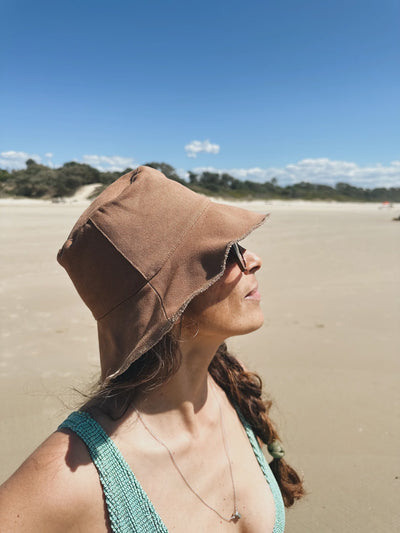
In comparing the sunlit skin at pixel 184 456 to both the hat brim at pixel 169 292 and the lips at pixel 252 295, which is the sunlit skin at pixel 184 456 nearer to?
the lips at pixel 252 295

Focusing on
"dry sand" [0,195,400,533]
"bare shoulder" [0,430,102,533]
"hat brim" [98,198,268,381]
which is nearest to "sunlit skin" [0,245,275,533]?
"bare shoulder" [0,430,102,533]

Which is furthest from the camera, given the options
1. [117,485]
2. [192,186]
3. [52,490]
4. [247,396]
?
[192,186]

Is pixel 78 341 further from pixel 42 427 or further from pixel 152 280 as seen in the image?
pixel 152 280

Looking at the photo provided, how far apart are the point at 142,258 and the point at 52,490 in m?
0.61

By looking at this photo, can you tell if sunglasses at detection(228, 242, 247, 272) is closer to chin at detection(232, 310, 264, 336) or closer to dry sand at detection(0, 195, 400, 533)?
chin at detection(232, 310, 264, 336)

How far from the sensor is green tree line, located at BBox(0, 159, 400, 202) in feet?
102

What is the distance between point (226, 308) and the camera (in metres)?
1.31

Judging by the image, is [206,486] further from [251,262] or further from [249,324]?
[251,262]

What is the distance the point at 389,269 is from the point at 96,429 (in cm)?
721

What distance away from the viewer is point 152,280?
113 cm

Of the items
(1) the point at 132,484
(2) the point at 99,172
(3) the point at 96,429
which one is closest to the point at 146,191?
(3) the point at 96,429

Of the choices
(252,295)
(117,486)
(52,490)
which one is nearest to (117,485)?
(117,486)

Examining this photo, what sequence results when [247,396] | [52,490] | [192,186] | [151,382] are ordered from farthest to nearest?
[192,186] → [247,396] → [151,382] → [52,490]

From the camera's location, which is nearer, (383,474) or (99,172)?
(383,474)
